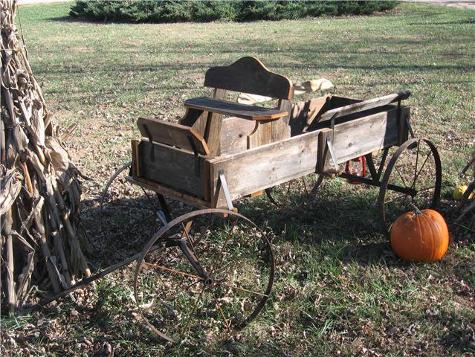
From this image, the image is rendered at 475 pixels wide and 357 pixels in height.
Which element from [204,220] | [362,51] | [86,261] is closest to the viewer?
[86,261]

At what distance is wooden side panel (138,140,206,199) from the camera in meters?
3.82

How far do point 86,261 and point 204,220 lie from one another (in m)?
1.16

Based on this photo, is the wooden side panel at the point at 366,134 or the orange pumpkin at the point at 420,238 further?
the wooden side panel at the point at 366,134

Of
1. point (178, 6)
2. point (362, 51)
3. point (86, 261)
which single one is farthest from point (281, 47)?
point (86, 261)

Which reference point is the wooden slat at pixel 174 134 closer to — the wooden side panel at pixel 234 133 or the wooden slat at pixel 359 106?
the wooden side panel at pixel 234 133

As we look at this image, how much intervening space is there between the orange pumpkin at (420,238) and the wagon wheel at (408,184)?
0.21m

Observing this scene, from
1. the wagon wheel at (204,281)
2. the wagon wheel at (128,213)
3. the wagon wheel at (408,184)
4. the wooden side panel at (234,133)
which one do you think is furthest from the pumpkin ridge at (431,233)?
the wagon wheel at (128,213)

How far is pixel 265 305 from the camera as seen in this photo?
4.00 metres

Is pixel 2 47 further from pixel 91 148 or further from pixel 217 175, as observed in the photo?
pixel 91 148

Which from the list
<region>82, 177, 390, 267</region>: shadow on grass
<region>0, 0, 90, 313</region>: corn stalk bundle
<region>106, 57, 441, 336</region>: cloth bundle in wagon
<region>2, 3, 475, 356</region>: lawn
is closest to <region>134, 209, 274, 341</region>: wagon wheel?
<region>106, 57, 441, 336</region>: cloth bundle in wagon

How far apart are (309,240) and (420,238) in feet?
2.83

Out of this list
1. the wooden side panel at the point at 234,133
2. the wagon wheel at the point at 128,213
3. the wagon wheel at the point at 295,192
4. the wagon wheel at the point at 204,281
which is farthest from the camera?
the wagon wheel at the point at 295,192

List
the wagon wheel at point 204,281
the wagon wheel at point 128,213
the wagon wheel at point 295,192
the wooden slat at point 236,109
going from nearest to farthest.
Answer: the wagon wheel at point 204,281, the wooden slat at point 236,109, the wagon wheel at point 128,213, the wagon wheel at point 295,192

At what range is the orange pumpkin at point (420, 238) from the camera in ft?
14.3
